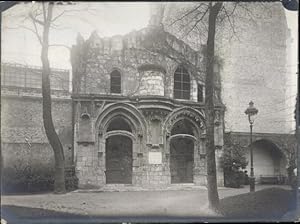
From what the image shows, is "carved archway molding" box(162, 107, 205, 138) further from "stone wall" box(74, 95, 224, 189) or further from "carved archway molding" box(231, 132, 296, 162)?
"carved archway molding" box(231, 132, 296, 162)

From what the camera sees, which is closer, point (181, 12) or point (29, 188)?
point (29, 188)

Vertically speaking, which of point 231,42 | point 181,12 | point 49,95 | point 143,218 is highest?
point 181,12

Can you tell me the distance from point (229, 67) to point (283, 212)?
3.19ft

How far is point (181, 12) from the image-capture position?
2.13 m

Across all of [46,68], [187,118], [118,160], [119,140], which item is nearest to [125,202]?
[118,160]

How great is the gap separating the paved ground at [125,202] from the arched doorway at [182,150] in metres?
0.12

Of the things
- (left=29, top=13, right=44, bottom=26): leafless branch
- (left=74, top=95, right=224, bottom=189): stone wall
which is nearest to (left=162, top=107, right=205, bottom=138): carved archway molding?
(left=74, top=95, right=224, bottom=189): stone wall

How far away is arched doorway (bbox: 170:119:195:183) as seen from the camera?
83.0 inches

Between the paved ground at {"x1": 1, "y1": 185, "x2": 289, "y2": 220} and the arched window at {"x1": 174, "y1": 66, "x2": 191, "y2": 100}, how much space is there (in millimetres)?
567

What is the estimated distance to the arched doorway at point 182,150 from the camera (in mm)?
2107

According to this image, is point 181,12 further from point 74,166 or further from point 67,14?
point 74,166

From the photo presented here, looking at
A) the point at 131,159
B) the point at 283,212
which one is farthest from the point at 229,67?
the point at 283,212

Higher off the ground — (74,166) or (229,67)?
(229,67)

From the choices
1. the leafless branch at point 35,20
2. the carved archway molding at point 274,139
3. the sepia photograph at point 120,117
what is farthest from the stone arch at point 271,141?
the leafless branch at point 35,20
